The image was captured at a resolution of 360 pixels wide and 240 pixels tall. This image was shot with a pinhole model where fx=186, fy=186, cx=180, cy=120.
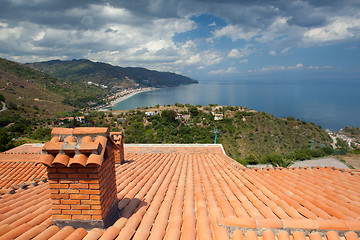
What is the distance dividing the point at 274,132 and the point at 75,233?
56612 mm

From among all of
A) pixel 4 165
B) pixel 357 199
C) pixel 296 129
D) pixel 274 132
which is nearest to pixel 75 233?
pixel 357 199

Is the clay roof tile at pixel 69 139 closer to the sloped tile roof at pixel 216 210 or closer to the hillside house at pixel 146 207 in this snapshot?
the hillside house at pixel 146 207

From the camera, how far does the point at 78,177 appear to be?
245 cm

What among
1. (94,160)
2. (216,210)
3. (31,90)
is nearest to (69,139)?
(94,160)

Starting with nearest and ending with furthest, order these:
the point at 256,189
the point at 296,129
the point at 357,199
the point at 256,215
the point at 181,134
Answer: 1. the point at 256,215
2. the point at 357,199
3. the point at 256,189
4. the point at 181,134
5. the point at 296,129

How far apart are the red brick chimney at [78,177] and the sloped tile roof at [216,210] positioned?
6.7 inches

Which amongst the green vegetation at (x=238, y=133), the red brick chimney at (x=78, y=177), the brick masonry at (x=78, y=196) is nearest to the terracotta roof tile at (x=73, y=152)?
the red brick chimney at (x=78, y=177)

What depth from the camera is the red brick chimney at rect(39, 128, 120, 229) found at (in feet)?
7.70

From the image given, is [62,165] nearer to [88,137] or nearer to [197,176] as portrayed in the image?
[88,137]

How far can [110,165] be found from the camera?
2.93 metres

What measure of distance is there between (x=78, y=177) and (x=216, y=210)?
208cm

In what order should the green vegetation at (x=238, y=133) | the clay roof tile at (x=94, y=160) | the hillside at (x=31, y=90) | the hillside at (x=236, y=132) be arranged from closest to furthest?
the clay roof tile at (x=94, y=160) → the green vegetation at (x=238, y=133) → the hillside at (x=236, y=132) → the hillside at (x=31, y=90)

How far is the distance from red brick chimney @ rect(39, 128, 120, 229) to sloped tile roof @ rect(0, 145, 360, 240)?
0.17m

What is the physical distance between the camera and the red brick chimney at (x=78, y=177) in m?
2.35
